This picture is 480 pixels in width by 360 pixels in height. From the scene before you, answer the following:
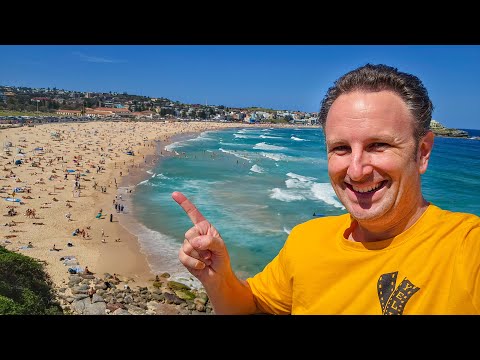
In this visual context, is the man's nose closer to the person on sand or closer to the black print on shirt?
the black print on shirt

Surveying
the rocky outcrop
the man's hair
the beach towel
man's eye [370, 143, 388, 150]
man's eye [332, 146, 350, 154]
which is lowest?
the rocky outcrop

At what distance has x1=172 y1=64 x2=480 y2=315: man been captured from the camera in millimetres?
1259

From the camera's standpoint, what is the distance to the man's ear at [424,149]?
1460mm

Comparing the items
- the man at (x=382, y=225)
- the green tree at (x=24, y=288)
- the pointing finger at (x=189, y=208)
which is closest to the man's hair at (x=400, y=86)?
the man at (x=382, y=225)

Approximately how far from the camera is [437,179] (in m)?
36.2

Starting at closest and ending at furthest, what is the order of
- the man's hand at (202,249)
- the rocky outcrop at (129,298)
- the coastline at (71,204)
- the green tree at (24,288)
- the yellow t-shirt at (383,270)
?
the yellow t-shirt at (383,270) → the man's hand at (202,249) → the green tree at (24,288) → the rocky outcrop at (129,298) → the coastline at (71,204)

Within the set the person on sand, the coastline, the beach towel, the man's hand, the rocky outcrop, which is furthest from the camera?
the coastline

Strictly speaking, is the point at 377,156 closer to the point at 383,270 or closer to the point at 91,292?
the point at 383,270

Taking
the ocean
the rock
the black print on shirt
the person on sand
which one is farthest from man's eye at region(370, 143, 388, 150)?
the rock

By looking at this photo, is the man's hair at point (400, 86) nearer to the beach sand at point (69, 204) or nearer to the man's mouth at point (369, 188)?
the man's mouth at point (369, 188)
